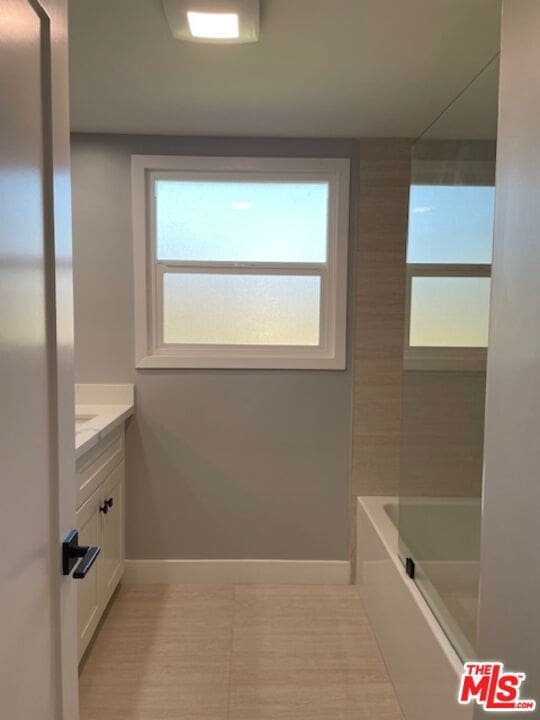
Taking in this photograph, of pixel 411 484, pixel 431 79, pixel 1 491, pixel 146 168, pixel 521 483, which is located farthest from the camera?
pixel 146 168

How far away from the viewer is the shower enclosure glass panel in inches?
64.9

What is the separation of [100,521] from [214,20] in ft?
6.57

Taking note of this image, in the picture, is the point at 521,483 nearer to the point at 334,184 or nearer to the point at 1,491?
the point at 1,491

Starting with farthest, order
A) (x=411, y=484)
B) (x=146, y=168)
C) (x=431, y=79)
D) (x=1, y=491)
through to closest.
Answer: (x=146, y=168), (x=411, y=484), (x=431, y=79), (x=1, y=491)

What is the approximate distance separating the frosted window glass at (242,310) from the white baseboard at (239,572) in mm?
1239

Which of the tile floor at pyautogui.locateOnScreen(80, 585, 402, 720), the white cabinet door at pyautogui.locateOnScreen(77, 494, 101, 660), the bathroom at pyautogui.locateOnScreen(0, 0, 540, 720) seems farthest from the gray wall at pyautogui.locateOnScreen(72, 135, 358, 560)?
the white cabinet door at pyautogui.locateOnScreen(77, 494, 101, 660)

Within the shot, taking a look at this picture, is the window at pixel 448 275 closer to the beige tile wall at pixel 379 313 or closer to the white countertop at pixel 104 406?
the beige tile wall at pixel 379 313

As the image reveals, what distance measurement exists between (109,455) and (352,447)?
1276 mm

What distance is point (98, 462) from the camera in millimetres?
2133

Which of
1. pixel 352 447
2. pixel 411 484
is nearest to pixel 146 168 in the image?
pixel 352 447

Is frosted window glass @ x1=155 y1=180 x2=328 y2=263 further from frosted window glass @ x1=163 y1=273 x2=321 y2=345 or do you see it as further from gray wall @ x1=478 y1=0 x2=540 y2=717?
gray wall @ x1=478 y1=0 x2=540 y2=717

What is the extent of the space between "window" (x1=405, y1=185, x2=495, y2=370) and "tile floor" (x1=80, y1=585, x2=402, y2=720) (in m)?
1.33

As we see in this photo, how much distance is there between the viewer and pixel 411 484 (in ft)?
7.41

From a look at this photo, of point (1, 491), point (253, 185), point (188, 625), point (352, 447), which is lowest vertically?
point (188, 625)
